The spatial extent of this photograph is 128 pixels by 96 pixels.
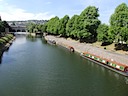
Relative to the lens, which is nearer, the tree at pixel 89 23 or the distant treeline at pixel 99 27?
the distant treeline at pixel 99 27

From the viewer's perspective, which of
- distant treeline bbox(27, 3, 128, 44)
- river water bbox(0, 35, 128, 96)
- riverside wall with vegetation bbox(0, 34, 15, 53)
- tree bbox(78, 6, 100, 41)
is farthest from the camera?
tree bbox(78, 6, 100, 41)

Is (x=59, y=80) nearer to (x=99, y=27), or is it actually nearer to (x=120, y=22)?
(x=120, y=22)

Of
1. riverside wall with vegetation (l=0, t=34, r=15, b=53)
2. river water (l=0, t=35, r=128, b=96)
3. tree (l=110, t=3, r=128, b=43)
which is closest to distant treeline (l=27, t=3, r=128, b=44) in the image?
tree (l=110, t=3, r=128, b=43)

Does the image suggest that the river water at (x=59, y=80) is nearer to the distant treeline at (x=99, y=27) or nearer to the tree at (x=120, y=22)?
the tree at (x=120, y=22)

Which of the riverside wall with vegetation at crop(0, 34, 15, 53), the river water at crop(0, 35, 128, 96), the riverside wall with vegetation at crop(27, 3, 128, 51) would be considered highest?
the riverside wall with vegetation at crop(27, 3, 128, 51)

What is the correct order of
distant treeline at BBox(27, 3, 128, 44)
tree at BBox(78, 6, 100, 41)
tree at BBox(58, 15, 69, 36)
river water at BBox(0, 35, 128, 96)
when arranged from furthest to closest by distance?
tree at BBox(58, 15, 69, 36) → tree at BBox(78, 6, 100, 41) → distant treeline at BBox(27, 3, 128, 44) → river water at BBox(0, 35, 128, 96)

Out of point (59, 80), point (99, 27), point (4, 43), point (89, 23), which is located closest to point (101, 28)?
point (99, 27)

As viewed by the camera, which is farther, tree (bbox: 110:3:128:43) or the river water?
tree (bbox: 110:3:128:43)

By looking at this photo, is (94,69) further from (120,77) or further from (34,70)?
(34,70)

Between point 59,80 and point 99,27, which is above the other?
point 99,27

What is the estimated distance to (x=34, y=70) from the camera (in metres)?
46.8

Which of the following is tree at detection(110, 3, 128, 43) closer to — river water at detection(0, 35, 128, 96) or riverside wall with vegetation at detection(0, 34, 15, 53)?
river water at detection(0, 35, 128, 96)

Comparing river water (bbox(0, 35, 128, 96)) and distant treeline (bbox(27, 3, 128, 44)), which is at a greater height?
distant treeline (bbox(27, 3, 128, 44))

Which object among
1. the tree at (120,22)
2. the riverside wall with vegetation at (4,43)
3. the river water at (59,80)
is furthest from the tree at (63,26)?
the river water at (59,80)
